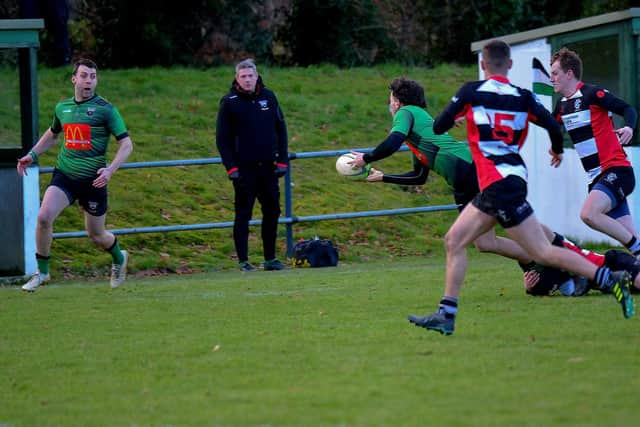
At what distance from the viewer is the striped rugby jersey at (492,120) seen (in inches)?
306

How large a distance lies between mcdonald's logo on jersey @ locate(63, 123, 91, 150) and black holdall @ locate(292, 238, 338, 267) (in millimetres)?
3665

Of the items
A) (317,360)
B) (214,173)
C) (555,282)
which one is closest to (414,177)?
(555,282)

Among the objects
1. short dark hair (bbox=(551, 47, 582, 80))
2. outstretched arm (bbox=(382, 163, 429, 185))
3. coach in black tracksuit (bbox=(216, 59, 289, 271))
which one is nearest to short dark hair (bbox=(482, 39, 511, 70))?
outstretched arm (bbox=(382, 163, 429, 185))

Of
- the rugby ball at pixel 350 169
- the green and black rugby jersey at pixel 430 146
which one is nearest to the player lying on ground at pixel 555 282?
the green and black rugby jersey at pixel 430 146

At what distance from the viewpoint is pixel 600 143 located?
10523mm

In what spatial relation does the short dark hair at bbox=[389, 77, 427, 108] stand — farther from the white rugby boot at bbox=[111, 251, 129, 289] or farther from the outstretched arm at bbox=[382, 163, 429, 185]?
the white rugby boot at bbox=[111, 251, 129, 289]

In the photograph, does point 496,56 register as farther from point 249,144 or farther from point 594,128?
point 249,144

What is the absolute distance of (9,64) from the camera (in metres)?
13.9

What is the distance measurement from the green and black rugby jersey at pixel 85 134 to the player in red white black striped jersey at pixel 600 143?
4.23 metres

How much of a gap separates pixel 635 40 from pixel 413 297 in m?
6.18

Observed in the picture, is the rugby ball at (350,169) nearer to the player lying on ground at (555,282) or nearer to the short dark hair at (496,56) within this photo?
the short dark hair at (496,56)

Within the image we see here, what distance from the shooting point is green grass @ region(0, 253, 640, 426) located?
18.5ft

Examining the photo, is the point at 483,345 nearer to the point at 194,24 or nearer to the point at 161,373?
the point at 161,373

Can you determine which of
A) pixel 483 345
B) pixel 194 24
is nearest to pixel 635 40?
pixel 483 345
